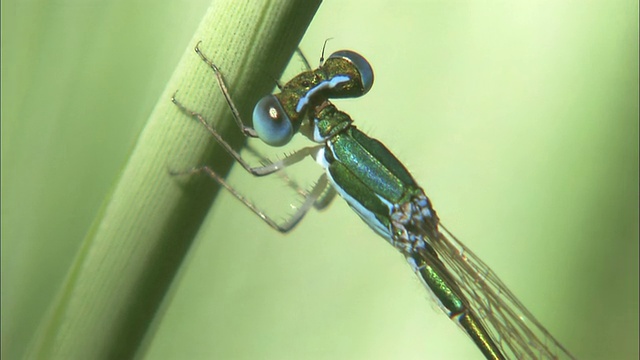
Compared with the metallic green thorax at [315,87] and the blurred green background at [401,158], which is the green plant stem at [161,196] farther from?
the metallic green thorax at [315,87]

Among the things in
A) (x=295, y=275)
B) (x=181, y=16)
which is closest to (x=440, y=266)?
(x=295, y=275)

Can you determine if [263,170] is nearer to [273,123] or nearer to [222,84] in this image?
[273,123]

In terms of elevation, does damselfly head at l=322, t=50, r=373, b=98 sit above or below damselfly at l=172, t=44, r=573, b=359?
above

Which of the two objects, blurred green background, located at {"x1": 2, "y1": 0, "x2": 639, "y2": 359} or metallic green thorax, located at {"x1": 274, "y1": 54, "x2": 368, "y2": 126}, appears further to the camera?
metallic green thorax, located at {"x1": 274, "y1": 54, "x2": 368, "y2": 126}

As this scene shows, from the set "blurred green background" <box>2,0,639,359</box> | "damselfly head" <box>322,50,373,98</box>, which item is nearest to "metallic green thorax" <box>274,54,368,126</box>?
"damselfly head" <box>322,50,373,98</box>

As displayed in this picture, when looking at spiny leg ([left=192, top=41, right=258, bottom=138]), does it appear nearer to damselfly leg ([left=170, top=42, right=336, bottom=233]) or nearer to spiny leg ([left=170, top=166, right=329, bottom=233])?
damselfly leg ([left=170, top=42, right=336, bottom=233])
